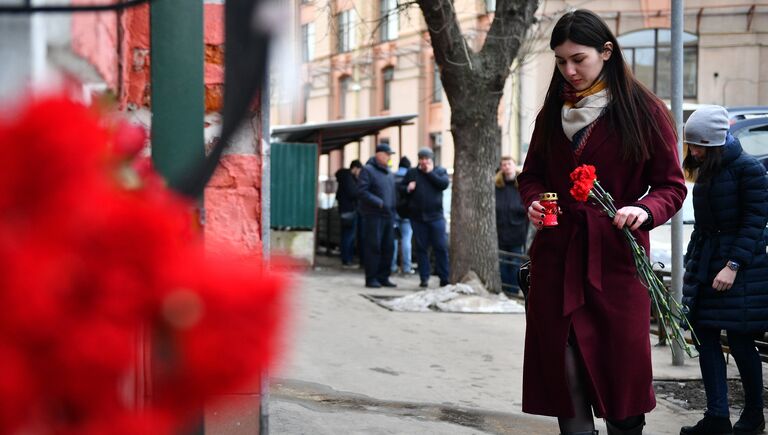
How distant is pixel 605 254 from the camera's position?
385 cm

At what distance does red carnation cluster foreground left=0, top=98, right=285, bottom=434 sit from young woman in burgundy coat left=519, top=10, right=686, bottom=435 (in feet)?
9.94

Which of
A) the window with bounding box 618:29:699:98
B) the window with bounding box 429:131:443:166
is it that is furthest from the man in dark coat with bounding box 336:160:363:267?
the window with bounding box 429:131:443:166

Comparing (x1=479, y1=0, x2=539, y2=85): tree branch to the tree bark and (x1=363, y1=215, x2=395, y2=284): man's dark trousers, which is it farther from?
(x1=363, y1=215, x2=395, y2=284): man's dark trousers

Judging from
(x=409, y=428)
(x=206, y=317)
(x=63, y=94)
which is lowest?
(x=409, y=428)

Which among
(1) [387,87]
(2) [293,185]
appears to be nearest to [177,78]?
(2) [293,185]

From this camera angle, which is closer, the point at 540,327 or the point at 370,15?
the point at 540,327

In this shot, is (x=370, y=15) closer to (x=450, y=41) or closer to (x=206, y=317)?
(x=450, y=41)

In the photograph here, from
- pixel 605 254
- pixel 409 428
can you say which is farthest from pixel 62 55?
pixel 409 428

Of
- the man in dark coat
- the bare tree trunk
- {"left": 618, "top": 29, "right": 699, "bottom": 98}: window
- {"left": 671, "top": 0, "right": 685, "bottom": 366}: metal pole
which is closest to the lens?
{"left": 671, "top": 0, "right": 685, "bottom": 366}: metal pole

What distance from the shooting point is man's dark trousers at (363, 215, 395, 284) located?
559 inches

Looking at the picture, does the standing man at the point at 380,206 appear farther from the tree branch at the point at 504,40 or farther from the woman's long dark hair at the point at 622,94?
the woman's long dark hair at the point at 622,94

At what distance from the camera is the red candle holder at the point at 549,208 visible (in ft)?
12.5

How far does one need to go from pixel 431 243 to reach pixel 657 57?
18.8 meters

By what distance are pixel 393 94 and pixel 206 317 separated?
38255 mm
